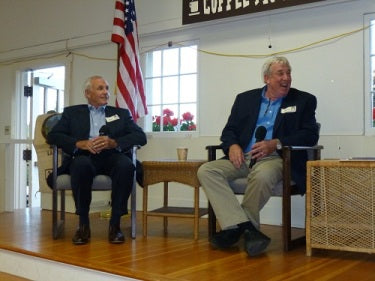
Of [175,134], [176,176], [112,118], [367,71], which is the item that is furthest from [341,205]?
[175,134]

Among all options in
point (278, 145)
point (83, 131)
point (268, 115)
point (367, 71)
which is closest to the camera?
point (278, 145)

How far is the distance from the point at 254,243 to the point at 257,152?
0.48 m

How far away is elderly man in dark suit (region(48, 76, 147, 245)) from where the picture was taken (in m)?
2.60

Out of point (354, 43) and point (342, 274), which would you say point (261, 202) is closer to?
point (342, 274)

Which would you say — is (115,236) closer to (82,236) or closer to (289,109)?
(82,236)

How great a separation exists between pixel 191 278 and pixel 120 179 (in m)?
0.92

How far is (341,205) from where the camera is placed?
225cm

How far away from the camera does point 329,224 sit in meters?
2.26

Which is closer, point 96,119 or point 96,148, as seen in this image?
point 96,148

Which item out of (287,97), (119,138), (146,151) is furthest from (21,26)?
(287,97)

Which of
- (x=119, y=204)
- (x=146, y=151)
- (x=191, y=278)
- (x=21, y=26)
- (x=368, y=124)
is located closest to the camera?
(x=191, y=278)

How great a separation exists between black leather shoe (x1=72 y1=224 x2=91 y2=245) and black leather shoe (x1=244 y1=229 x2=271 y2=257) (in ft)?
3.08

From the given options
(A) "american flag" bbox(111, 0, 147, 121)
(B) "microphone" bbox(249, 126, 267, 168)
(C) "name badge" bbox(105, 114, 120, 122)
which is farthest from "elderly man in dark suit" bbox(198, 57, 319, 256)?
(A) "american flag" bbox(111, 0, 147, 121)

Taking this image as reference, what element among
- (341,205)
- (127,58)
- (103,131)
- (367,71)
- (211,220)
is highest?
(127,58)
